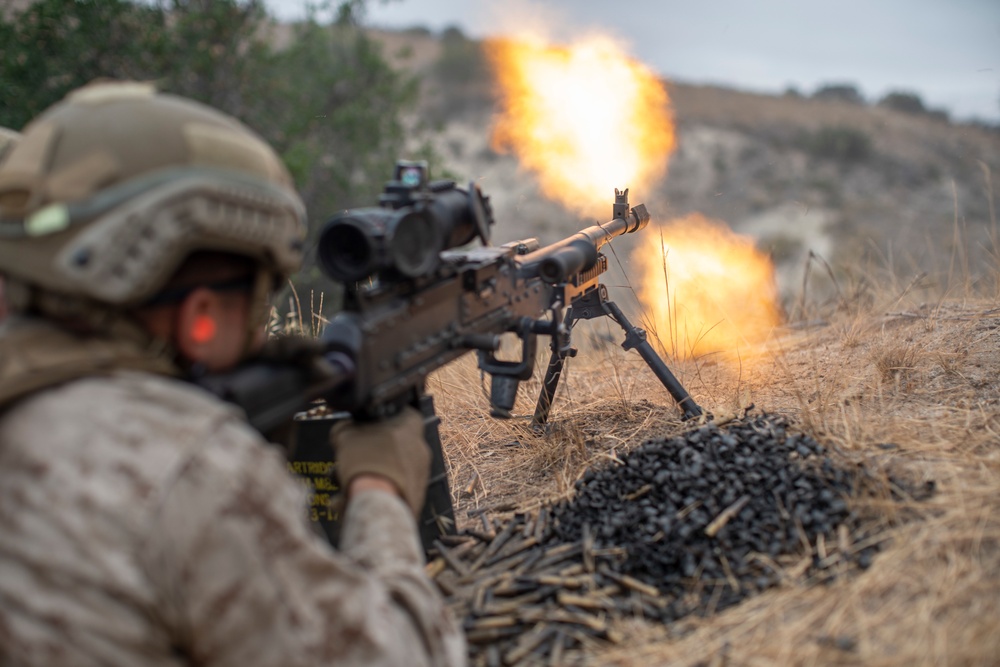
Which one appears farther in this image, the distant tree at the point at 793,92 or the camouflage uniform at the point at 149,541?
the distant tree at the point at 793,92

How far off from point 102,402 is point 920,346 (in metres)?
5.08

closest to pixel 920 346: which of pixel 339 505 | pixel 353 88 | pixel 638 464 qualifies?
pixel 638 464

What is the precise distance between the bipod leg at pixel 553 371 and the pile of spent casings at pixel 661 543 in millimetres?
826

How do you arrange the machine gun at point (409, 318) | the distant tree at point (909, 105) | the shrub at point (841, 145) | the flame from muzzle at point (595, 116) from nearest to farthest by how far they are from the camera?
the machine gun at point (409, 318), the flame from muzzle at point (595, 116), the shrub at point (841, 145), the distant tree at point (909, 105)

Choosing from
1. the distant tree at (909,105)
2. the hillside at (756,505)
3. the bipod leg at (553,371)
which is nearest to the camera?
the hillside at (756,505)

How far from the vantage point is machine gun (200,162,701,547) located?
8.76ft

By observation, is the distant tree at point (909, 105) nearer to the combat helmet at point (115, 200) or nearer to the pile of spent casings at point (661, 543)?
the pile of spent casings at point (661, 543)

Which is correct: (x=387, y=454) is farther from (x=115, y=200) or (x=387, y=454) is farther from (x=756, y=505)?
(x=756, y=505)

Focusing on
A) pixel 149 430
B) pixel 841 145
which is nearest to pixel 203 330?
A: pixel 149 430

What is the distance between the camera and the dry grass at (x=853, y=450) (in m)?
2.79

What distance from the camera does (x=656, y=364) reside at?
4746 mm

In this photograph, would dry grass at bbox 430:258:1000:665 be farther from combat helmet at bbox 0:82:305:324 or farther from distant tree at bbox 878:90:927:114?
distant tree at bbox 878:90:927:114

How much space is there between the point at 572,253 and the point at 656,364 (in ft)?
3.05

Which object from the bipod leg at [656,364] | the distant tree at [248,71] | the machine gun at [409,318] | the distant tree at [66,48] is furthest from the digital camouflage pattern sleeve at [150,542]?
the distant tree at [66,48]
